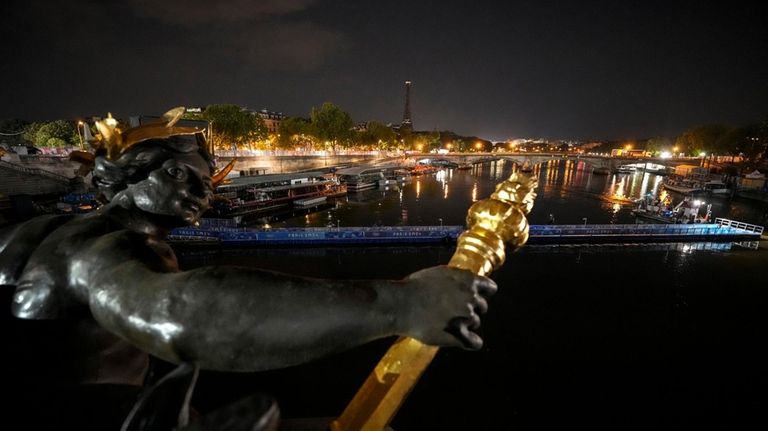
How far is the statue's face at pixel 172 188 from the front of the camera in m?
Answer: 1.88

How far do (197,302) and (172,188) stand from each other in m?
1.15

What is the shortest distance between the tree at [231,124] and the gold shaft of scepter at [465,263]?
5970cm

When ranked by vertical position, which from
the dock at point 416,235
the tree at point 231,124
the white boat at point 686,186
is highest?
the tree at point 231,124

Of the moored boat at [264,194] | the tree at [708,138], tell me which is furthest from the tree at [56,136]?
the tree at [708,138]

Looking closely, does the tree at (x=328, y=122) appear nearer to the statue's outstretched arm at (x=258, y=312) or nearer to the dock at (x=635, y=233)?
the dock at (x=635, y=233)

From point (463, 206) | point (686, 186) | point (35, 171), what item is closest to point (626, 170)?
point (686, 186)

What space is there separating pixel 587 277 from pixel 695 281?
23.7 ft

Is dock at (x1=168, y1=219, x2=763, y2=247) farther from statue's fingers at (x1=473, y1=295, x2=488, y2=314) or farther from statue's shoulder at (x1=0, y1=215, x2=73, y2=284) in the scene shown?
statue's fingers at (x1=473, y1=295, x2=488, y2=314)

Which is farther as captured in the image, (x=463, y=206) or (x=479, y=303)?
(x=463, y=206)

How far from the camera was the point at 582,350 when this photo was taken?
14320 mm

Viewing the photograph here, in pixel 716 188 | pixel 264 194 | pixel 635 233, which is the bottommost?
pixel 716 188

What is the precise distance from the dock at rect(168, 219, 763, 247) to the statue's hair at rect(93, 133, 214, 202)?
23769 millimetres

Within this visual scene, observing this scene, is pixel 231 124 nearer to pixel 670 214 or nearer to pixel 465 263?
pixel 670 214

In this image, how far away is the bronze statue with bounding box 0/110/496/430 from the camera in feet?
3.41
